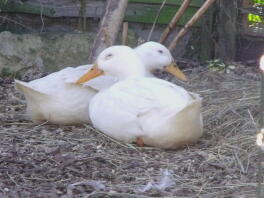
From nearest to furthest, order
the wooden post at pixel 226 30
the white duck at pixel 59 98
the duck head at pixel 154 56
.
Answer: the white duck at pixel 59 98 → the duck head at pixel 154 56 → the wooden post at pixel 226 30

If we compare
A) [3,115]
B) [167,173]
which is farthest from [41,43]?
[167,173]

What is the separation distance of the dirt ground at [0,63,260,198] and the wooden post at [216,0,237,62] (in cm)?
191

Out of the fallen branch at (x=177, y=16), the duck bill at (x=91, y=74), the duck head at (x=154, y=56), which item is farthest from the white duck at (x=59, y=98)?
the fallen branch at (x=177, y=16)

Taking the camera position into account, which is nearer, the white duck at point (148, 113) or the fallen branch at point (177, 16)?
the white duck at point (148, 113)

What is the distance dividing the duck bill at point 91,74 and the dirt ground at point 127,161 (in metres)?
0.31

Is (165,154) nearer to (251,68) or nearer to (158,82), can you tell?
(158,82)

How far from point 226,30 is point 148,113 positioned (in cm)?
307

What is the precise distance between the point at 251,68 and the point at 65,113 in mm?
2530

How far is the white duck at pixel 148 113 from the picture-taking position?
3.81 m

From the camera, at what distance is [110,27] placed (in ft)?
17.5

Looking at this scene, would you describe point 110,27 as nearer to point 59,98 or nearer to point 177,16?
point 177,16

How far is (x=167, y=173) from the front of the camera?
357 centimetres

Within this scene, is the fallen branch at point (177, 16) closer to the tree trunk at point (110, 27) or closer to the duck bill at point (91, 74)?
the tree trunk at point (110, 27)

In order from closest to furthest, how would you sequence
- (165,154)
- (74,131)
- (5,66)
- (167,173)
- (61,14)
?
(167,173)
(165,154)
(74,131)
(5,66)
(61,14)
